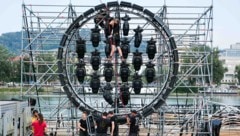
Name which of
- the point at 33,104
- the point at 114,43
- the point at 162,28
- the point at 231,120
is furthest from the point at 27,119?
the point at 231,120

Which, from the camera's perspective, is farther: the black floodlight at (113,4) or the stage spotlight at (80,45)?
the black floodlight at (113,4)

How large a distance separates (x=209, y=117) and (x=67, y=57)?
16.4ft

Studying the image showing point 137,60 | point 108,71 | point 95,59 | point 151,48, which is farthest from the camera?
point 151,48

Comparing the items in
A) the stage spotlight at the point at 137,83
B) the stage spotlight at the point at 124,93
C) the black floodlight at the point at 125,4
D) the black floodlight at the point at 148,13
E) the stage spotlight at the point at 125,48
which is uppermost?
the black floodlight at the point at 125,4

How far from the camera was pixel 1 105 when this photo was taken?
1470cm

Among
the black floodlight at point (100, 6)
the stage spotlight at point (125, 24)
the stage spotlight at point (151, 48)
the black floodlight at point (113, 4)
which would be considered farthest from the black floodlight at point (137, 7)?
the stage spotlight at point (151, 48)

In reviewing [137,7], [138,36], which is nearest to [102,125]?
[138,36]

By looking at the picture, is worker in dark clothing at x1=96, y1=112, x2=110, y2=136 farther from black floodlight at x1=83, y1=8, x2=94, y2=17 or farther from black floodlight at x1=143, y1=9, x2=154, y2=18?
black floodlight at x1=143, y1=9, x2=154, y2=18

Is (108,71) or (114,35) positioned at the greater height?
(114,35)

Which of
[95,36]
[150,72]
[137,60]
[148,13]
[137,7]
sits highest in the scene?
[137,7]

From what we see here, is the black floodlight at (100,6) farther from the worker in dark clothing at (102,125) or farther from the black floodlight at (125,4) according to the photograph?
the worker in dark clothing at (102,125)

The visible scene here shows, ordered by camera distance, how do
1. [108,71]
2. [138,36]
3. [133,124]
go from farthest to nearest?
1. [138,36]
2. [108,71]
3. [133,124]

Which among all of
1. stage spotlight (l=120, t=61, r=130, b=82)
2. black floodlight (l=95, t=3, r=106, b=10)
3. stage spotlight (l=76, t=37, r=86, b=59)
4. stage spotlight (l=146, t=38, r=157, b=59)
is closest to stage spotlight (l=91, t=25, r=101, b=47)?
stage spotlight (l=76, t=37, r=86, b=59)

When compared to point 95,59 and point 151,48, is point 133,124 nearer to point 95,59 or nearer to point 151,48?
point 95,59
